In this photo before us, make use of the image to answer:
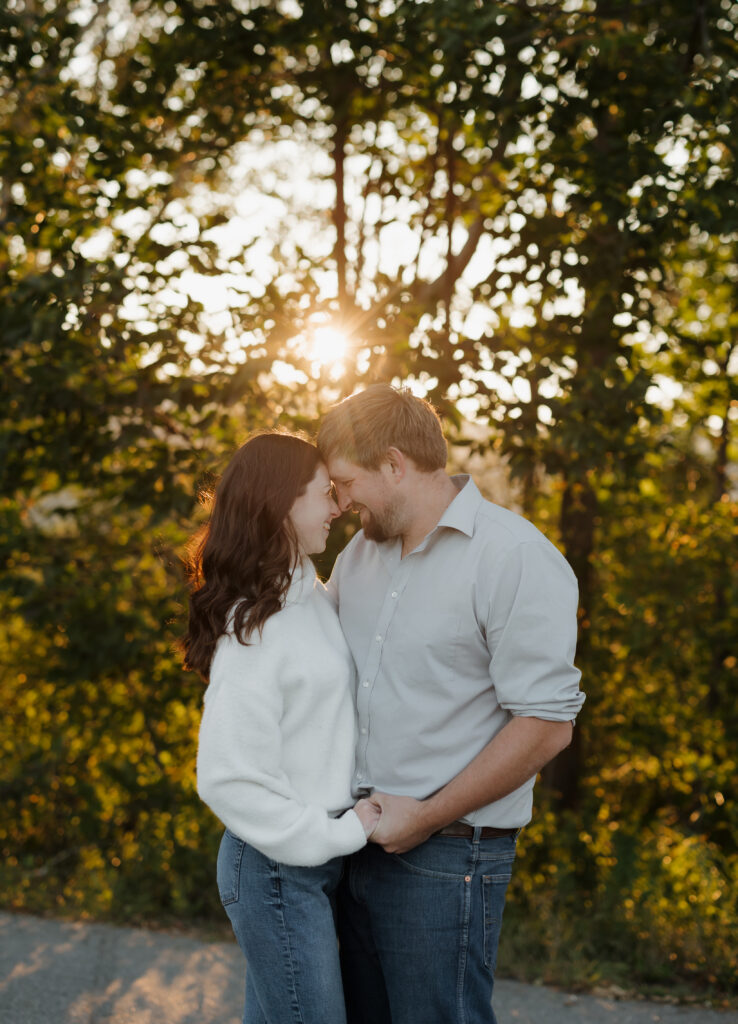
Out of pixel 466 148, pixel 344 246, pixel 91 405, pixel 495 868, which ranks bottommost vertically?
pixel 495 868

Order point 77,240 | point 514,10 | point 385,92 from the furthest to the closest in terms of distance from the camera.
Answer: point 385,92, point 77,240, point 514,10

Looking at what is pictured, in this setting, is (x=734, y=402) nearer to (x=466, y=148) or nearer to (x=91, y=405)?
(x=466, y=148)

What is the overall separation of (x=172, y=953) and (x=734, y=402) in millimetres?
4122

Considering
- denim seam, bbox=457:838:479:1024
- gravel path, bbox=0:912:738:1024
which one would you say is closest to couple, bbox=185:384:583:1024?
denim seam, bbox=457:838:479:1024

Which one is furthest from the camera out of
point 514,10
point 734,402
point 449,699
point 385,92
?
point 734,402

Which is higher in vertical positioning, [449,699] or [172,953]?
[449,699]

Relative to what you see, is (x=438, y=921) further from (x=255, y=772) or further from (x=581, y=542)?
(x=581, y=542)

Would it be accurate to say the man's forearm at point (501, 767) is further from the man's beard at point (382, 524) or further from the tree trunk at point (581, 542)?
the tree trunk at point (581, 542)

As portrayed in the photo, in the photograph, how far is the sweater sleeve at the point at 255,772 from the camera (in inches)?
78.4

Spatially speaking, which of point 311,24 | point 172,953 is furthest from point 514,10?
point 172,953

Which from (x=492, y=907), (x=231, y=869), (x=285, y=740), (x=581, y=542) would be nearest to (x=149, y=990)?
(x=231, y=869)

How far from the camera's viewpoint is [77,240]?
446cm

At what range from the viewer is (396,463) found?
2326 millimetres

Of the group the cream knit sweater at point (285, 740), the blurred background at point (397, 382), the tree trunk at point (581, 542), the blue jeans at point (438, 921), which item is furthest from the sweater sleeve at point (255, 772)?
the tree trunk at point (581, 542)
